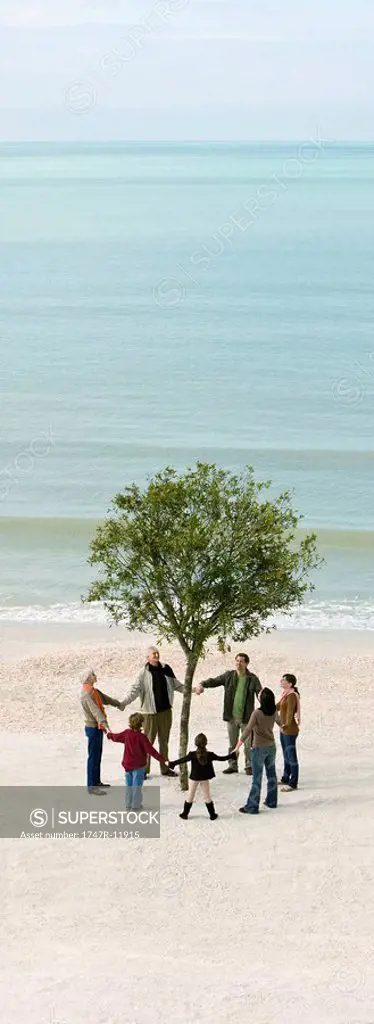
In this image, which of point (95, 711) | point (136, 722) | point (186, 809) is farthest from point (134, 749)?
point (186, 809)

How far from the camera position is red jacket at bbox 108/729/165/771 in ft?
45.5

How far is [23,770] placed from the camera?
51.9 feet

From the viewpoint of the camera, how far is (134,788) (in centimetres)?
1406

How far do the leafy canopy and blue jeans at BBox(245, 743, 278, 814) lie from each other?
1.49 m

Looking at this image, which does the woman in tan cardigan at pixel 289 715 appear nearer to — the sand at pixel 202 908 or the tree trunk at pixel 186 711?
the sand at pixel 202 908

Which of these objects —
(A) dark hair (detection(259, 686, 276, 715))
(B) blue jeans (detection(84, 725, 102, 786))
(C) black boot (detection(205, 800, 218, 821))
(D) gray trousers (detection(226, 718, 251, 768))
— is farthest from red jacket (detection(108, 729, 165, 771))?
(D) gray trousers (detection(226, 718, 251, 768))

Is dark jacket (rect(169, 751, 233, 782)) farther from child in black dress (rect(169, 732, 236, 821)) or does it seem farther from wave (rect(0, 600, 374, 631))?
wave (rect(0, 600, 374, 631))

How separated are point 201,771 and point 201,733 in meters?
0.84

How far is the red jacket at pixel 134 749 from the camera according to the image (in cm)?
1388

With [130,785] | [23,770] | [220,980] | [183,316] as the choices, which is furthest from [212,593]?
[183,316]


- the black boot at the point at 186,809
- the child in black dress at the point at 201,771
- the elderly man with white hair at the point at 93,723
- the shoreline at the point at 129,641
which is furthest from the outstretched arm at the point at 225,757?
the shoreline at the point at 129,641

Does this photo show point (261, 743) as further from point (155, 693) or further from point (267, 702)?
point (155, 693)

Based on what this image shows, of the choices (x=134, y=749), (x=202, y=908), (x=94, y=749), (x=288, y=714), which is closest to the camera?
(x=202, y=908)

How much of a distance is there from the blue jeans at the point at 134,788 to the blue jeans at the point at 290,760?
1.90 meters
